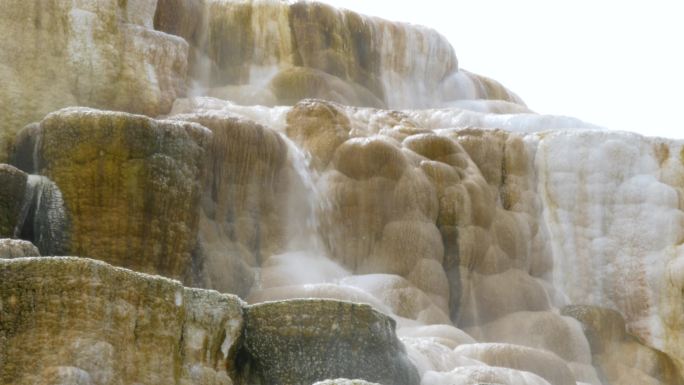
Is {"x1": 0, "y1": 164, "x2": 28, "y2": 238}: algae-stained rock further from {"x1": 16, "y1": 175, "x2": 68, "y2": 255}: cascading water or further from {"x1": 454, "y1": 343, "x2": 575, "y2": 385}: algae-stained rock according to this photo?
{"x1": 454, "y1": 343, "x2": 575, "y2": 385}: algae-stained rock

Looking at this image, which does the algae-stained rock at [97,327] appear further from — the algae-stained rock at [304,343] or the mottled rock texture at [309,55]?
the mottled rock texture at [309,55]

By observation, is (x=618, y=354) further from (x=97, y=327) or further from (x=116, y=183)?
(x=97, y=327)

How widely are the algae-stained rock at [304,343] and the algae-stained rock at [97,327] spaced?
34 cm

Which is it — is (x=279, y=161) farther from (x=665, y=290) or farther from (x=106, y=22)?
(x=665, y=290)

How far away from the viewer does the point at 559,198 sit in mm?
15172

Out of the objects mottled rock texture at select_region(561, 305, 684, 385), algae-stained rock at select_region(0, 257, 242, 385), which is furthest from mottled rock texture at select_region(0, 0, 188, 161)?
mottled rock texture at select_region(561, 305, 684, 385)

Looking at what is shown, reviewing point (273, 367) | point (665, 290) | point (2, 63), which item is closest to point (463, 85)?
point (665, 290)

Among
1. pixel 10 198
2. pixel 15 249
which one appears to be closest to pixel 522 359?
pixel 10 198

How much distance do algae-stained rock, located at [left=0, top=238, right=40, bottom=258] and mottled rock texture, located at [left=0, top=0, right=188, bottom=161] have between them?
379 cm

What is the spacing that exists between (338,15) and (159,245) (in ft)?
29.7

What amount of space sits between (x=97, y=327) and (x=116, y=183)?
12.8ft

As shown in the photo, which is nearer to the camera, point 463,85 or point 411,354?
point 411,354

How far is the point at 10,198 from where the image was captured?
9.74m

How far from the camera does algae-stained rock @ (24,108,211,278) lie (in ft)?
33.4
